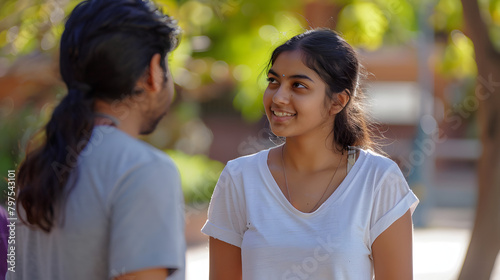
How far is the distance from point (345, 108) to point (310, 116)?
8.6 inches

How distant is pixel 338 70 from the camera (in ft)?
7.79

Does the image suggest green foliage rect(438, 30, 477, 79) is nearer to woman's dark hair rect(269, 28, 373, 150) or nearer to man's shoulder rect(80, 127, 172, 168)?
woman's dark hair rect(269, 28, 373, 150)

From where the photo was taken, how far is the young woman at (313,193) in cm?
218

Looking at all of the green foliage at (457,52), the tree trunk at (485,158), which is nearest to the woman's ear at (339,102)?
the tree trunk at (485,158)

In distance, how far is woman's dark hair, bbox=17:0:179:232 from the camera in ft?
4.81

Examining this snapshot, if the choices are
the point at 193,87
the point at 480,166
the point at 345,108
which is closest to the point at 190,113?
the point at 193,87

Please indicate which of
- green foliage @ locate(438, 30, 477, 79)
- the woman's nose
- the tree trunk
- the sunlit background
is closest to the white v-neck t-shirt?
the woman's nose

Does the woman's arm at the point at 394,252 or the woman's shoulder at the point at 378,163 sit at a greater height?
the woman's shoulder at the point at 378,163

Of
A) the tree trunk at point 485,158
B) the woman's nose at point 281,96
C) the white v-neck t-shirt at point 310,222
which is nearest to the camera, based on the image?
the white v-neck t-shirt at point 310,222

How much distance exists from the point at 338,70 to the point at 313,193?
44cm

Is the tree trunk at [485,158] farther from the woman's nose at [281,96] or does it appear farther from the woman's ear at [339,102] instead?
the woman's nose at [281,96]

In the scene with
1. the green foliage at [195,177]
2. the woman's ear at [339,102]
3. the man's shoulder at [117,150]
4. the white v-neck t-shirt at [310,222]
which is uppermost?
the woman's ear at [339,102]

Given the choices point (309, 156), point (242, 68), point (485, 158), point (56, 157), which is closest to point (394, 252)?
point (309, 156)

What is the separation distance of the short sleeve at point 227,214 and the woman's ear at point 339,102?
438 mm
